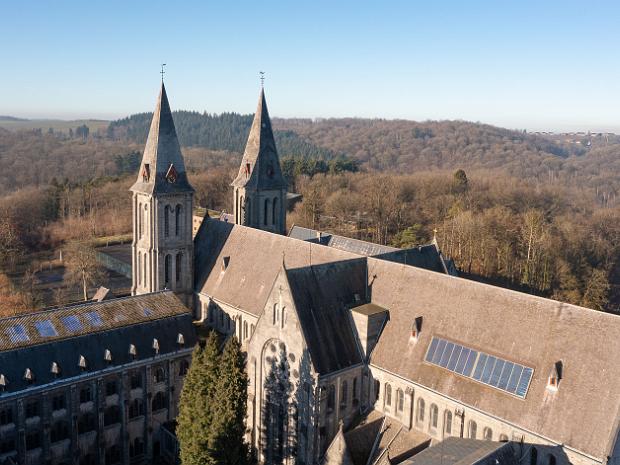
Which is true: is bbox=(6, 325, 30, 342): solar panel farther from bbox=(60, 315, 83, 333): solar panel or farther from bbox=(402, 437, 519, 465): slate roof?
bbox=(402, 437, 519, 465): slate roof

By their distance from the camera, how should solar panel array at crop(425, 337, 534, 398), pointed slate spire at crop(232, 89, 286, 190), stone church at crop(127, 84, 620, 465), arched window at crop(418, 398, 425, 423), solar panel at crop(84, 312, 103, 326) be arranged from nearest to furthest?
stone church at crop(127, 84, 620, 465) → solar panel array at crop(425, 337, 534, 398) → arched window at crop(418, 398, 425, 423) → solar panel at crop(84, 312, 103, 326) → pointed slate spire at crop(232, 89, 286, 190)

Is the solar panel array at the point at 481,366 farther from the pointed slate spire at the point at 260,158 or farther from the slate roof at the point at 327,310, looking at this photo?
the pointed slate spire at the point at 260,158

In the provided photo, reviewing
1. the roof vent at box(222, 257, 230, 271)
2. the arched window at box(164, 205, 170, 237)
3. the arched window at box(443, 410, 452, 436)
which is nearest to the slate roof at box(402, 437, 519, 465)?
the arched window at box(443, 410, 452, 436)

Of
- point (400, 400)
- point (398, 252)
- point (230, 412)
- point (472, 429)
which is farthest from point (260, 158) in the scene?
point (472, 429)

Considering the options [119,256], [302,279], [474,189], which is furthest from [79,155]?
[302,279]

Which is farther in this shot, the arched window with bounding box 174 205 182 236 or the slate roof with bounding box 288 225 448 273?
the arched window with bounding box 174 205 182 236

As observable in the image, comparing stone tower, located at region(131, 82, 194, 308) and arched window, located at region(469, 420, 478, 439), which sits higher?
stone tower, located at region(131, 82, 194, 308)

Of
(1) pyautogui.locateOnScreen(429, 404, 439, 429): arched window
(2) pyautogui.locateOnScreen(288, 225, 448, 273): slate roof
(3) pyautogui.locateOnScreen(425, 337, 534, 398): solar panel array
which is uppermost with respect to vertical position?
(2) pyautogui.locateOnScreen(288, 225, 448, 273): slate roof
